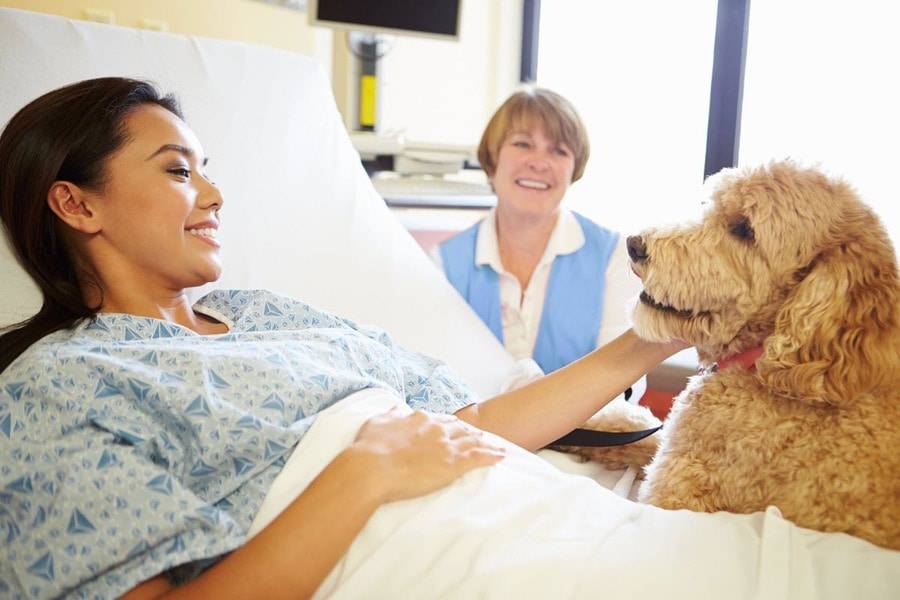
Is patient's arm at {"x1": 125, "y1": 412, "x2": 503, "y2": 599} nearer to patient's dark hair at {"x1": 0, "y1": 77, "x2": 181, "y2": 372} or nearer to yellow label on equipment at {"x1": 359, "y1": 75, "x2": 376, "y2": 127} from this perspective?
patient's dark hair at {"x1": 0, "y1": 77, "x2": 181, "y2": 372}

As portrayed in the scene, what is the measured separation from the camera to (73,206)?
1.28 m

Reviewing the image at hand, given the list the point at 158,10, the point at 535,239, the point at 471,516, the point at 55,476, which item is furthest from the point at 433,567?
the point at 158,10

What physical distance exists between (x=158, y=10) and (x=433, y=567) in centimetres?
373

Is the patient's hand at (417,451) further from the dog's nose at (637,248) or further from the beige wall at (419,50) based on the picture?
the beige wall at (419,50)

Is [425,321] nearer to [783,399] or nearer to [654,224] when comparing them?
[654,224]

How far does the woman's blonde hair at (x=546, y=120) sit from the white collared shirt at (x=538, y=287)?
230mm

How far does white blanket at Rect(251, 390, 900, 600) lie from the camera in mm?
918

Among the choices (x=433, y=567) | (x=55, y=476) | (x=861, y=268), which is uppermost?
(x=861, y=268)

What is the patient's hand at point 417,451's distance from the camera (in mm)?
1012

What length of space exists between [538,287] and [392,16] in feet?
4.71

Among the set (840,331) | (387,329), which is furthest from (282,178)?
(840,331)

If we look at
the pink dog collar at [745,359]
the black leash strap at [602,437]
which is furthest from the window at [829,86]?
the pink dog collar at [745,359]

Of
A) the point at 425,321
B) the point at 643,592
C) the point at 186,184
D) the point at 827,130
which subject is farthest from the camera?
the point at 827,130

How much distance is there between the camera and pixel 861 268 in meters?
1.12
